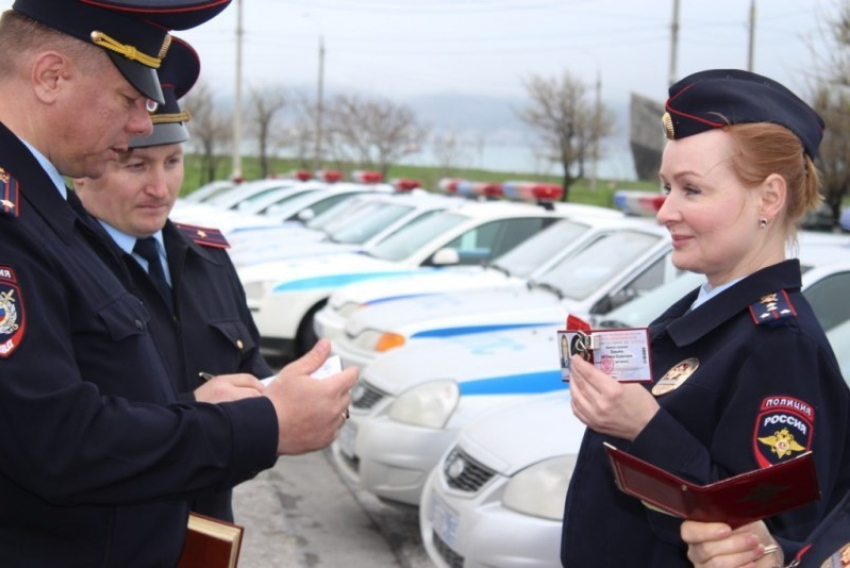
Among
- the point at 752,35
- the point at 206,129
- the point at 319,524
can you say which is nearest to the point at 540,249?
the point at 319,524

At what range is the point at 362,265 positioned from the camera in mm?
9727

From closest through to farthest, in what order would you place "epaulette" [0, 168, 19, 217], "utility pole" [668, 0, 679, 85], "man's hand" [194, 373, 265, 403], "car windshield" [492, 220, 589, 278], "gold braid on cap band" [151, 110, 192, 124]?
"epaulette" [0, 168, 19, 217] < "man's hand" [194, 373, 265, 403] < "gold braid on cap band" [151, 110, 192, 124] < "car windshield" [492, 220, 589, 278] < "utility pole" [668, 0, 679, 85]

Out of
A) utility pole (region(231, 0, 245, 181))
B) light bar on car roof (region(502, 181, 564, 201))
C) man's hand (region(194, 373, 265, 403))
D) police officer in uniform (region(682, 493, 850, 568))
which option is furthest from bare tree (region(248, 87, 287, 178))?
police officer in uniform (region(682, 493, 850, 568))

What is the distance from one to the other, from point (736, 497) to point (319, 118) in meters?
34.5

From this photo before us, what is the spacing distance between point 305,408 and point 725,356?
831 millimetres

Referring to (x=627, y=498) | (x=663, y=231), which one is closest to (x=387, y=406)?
(x=663, y=231)

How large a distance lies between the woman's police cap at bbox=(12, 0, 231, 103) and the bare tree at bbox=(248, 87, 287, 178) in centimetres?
3548

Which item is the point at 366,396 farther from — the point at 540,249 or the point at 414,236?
the point at 414,236

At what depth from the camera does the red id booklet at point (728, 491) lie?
1812 millimetres

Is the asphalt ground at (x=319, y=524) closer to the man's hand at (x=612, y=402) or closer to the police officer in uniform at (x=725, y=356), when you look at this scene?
the police officer in uniform at (x=725, y=356)

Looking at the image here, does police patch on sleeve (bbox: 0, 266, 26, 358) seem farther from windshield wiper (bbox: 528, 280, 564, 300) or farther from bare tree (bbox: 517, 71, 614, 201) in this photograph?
bare tree (bbox: 517, 71, 614, 201)

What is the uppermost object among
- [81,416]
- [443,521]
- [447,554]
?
[81,416]

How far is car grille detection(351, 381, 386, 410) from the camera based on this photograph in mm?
5738

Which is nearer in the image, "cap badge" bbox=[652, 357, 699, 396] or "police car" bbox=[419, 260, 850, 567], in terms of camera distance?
"cap badge" bbox=[652, 357, 699, 396]
